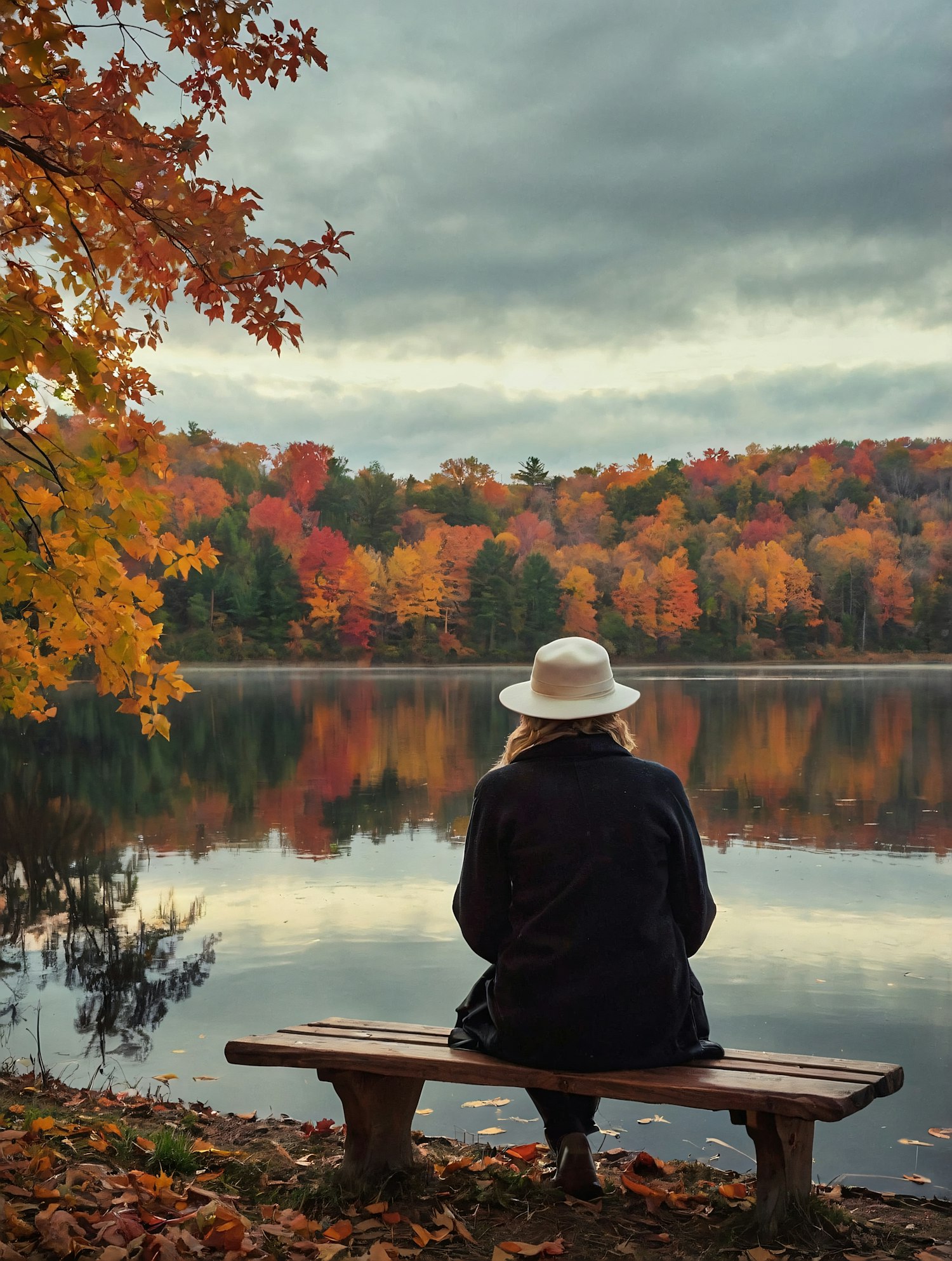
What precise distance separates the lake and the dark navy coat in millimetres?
115

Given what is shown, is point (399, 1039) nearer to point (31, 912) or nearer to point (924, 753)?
point (31, 912)

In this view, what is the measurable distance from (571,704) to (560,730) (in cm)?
8

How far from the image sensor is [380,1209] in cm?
352

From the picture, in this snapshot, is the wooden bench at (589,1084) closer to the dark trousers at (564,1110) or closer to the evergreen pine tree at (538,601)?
the dark trousers at (564,1110)

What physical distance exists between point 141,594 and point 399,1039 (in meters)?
1.88

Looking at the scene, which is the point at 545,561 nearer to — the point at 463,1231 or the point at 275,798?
the point at 275,798

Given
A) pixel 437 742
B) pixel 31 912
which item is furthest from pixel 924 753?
pixel 31 912

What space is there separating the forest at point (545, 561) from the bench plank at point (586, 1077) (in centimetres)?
6325

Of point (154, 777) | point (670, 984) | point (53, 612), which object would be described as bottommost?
point (154, 777)

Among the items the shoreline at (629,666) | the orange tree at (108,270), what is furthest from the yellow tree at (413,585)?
the orange tree at (108,270)

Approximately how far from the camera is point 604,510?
289 feet

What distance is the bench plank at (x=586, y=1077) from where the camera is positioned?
306cm

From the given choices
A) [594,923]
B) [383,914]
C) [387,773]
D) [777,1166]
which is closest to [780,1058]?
[777,1166]

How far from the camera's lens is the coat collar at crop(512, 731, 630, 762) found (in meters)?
3.38
